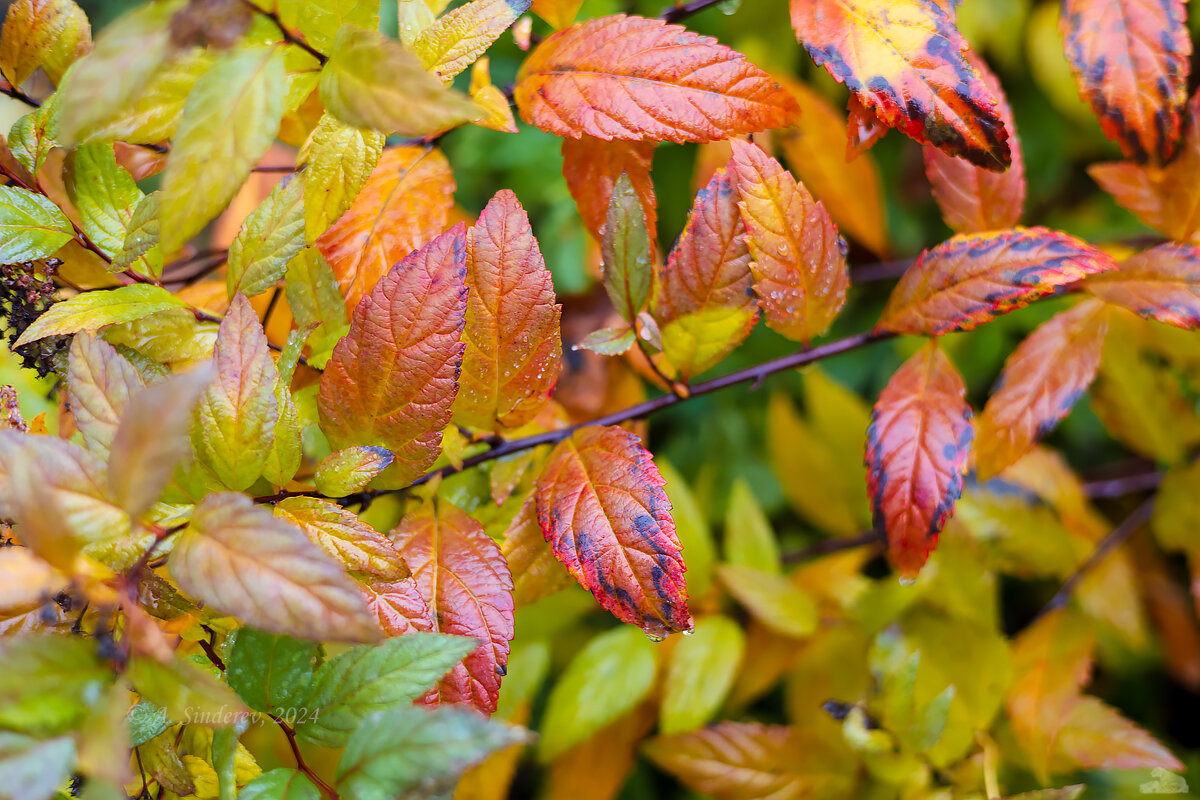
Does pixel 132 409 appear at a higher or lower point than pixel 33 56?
lower

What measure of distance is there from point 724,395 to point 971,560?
587 millimetres

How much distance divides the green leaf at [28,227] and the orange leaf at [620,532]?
17.8 inches

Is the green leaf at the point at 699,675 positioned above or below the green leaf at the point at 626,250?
below

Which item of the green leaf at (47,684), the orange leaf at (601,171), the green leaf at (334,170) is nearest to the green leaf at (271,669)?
the green leaf at (47,684)

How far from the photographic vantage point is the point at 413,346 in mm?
594

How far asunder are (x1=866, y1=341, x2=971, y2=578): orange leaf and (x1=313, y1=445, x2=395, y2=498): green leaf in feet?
1.43

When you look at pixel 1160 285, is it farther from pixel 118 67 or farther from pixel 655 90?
pixel 118 67

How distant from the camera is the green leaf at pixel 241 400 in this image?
0.57 meters

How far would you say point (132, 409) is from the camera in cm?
44

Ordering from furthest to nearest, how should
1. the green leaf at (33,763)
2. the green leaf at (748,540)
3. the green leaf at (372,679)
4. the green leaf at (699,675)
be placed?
the green leaf at (748,540)
the green leaf at (699,675)
the green leaf at (372,679)
the green leaf at (33,763)

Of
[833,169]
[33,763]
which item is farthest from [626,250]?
[833,169]

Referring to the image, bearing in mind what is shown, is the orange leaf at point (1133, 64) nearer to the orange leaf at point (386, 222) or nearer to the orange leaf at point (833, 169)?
the orange leaf at point (833, 169)

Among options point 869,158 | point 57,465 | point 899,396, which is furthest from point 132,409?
point 869,158

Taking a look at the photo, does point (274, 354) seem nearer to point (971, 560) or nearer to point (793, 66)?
point (971, 560)
